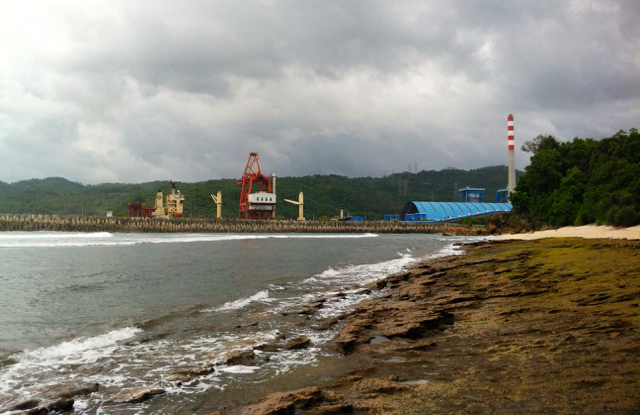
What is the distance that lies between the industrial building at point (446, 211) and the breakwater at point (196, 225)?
22.5ft

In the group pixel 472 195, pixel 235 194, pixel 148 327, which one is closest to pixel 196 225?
pixel 235 194

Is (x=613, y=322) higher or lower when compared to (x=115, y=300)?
higher

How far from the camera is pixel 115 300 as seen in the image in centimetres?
1134

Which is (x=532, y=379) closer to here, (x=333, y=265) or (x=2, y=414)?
(x=2, y=414)

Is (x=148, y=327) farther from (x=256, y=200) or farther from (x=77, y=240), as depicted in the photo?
(x=256, y=200)

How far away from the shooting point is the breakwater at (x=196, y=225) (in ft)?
203

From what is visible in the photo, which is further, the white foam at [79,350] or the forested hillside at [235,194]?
the forested hillside at [235,194]

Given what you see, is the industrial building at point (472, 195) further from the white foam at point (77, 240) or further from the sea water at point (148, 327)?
the sea water at point (148, 327)

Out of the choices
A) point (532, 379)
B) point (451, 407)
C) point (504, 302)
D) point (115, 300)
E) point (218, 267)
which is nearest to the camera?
point (451, 407)

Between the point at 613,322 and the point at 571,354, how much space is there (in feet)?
5.36

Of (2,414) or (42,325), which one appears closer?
(2,414)

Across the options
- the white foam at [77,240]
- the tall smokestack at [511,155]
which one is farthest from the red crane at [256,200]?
the tall smokestack at [511,155]

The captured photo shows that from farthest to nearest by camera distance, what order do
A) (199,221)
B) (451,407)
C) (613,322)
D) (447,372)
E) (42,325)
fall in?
1. (199,221)
2. (42,325)
3. (613,322)
4. (447,372)
5. (451,407)

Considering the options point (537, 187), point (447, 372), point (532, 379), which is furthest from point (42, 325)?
point (537, 187)
